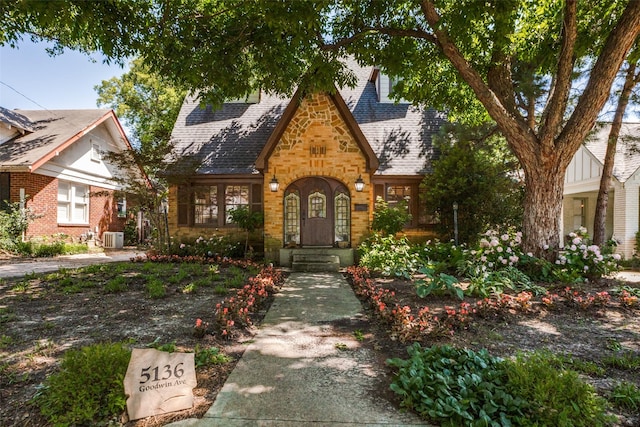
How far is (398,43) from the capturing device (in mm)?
8930

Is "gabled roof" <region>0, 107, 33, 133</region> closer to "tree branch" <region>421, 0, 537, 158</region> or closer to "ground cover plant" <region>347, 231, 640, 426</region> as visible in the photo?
"ground cover plant" <region>347, 231, 640, 426</region>

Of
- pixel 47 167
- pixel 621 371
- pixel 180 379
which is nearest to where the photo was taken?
pixel 180 379

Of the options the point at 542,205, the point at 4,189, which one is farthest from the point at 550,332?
the point at 4,189

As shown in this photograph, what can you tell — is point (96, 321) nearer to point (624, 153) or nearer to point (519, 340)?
point (519, 340)

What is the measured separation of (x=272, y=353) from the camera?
12.0 ft

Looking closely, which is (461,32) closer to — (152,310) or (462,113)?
(462,113)

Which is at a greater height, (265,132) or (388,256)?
(265,132)

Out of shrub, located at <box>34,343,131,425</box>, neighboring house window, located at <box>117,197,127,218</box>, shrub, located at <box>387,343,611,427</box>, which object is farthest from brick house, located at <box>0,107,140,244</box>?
shrub, located at <box>387,343,611,427</box>

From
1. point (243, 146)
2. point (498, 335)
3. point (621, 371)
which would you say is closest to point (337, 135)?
point (243, 146)

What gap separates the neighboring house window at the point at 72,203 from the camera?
15051 mm

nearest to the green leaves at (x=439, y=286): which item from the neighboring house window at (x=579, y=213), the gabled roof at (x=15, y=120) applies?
the neighboring house window at (x=579, y=213)

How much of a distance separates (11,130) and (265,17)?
573 inches

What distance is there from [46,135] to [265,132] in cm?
985

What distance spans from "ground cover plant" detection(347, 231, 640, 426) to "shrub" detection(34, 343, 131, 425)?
85.3 inches
